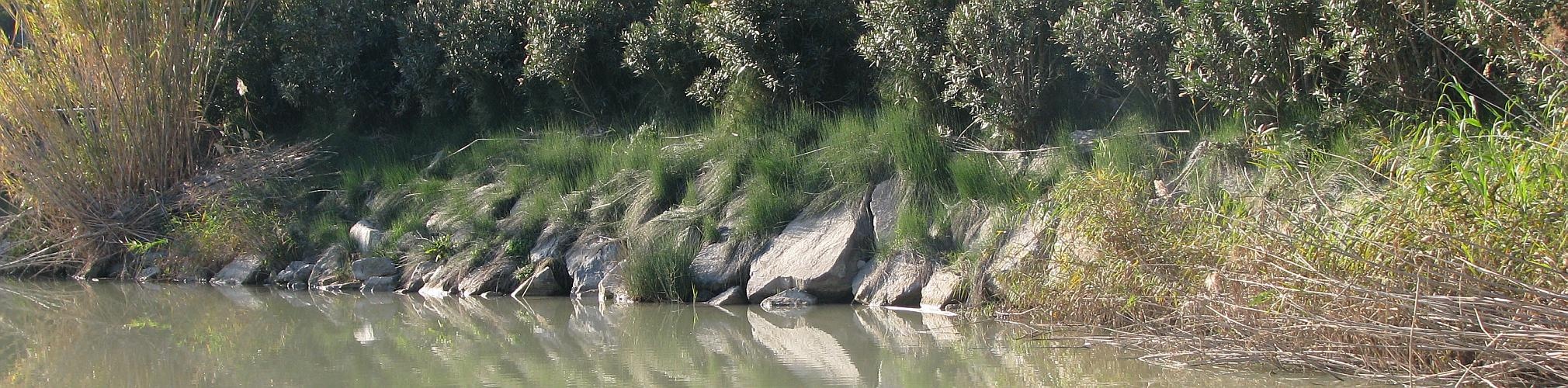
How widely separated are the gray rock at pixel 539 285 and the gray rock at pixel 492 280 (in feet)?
0.56

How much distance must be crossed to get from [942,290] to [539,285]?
9.99 feet

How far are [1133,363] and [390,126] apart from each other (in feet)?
31.8

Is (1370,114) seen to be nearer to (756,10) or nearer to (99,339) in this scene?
(756,10)

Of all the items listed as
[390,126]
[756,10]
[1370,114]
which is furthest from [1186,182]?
[390,126]

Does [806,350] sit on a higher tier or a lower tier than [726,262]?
higher

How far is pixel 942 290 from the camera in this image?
821cm

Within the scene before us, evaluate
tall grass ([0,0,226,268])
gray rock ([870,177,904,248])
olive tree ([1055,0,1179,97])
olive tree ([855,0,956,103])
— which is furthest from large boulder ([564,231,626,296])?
tall grass ([0,0,226,268])

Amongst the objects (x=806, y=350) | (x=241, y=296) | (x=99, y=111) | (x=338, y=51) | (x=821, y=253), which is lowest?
(x=241, y=296)

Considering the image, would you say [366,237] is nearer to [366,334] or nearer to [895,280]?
[366,334]

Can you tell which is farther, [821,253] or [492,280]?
[492,280]

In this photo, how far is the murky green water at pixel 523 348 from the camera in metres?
5.91

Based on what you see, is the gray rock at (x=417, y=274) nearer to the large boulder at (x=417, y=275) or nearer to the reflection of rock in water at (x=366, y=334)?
the large boulder at (x=417, y=275)

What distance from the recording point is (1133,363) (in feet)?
19.3

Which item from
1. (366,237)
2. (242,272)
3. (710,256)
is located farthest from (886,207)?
(242,272)
